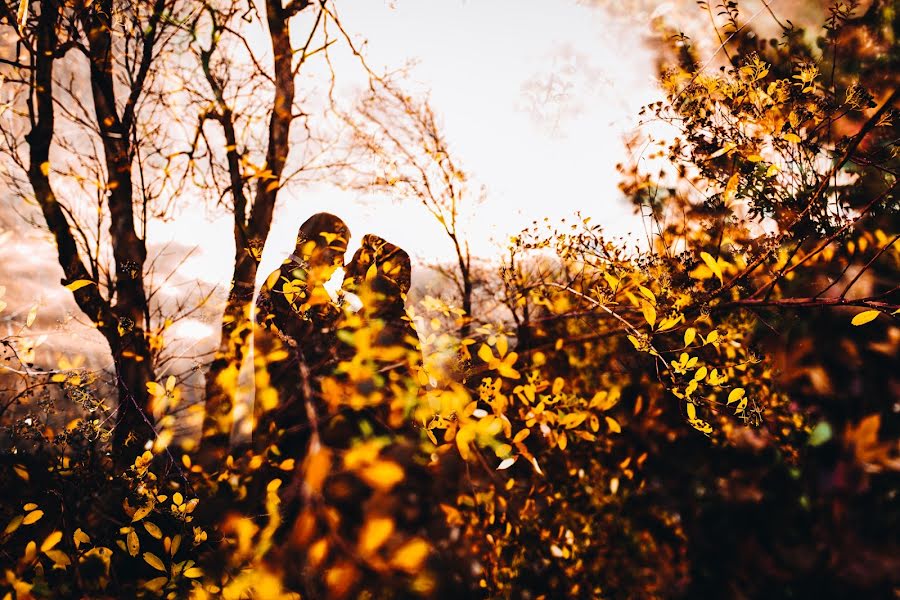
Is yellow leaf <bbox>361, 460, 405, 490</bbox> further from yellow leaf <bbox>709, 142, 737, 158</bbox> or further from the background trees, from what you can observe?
yellow leaf <bbox>709, 142, 737, 158</bbox>

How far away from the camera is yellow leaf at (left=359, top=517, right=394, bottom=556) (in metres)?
3.02

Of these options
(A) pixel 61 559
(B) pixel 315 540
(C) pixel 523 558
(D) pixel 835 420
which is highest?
(D) pixel 835 420

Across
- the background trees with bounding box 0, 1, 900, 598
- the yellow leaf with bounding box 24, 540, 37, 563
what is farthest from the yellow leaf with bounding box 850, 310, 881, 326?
the yellow leaf with bounding box 24, 540, 37, 563

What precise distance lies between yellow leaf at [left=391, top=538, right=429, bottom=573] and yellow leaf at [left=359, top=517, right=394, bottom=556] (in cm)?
16

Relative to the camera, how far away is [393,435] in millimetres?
3016

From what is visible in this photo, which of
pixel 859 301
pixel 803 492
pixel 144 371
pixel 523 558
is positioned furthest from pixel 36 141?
pixel 803 492

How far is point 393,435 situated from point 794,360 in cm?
312

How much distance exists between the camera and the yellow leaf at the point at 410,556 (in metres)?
3.04

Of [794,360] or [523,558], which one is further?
[523,558]

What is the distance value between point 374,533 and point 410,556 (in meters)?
0.35

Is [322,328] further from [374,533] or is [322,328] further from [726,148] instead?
[726,148]

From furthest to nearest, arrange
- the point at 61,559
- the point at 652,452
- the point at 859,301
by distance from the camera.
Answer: the point at 652,452
the point at 61,559
the point at 859,301

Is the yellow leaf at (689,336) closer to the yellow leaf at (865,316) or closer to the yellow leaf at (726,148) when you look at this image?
the yellow leaf at (865,316)

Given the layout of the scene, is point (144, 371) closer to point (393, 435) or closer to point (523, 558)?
point (393, 435)
